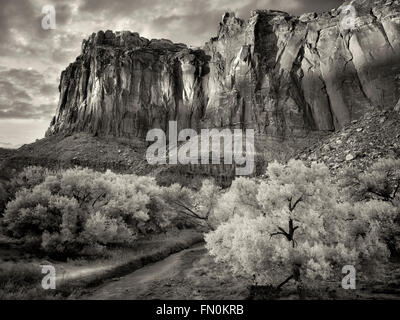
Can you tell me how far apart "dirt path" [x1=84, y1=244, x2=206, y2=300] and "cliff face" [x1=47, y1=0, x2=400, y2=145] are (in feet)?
258

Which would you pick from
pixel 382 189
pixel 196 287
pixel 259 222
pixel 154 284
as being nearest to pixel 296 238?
pixel 259 222

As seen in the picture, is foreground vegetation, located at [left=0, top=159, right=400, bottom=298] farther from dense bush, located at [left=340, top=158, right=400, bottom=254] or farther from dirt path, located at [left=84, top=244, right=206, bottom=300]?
dirt path, located at [left=84, top=244, right=206, bottom=300]

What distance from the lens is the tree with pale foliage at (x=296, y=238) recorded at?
55.8 ft

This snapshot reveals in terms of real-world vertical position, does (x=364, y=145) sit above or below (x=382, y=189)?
above

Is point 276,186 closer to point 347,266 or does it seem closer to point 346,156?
point 347,266

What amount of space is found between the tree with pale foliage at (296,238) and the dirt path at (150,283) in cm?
435

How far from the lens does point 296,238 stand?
61.3ft

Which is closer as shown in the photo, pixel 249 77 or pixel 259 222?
pixel 259 222

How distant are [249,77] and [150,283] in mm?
96436

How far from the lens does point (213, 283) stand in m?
22.2

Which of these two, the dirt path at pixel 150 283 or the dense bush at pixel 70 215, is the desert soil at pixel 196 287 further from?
the dense bush at pixel 70 215

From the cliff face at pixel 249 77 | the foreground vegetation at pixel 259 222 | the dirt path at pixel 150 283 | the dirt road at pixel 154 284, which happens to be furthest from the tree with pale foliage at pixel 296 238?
the cliff face at pixel 249 77

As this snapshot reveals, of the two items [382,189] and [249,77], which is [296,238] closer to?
[382,189]
